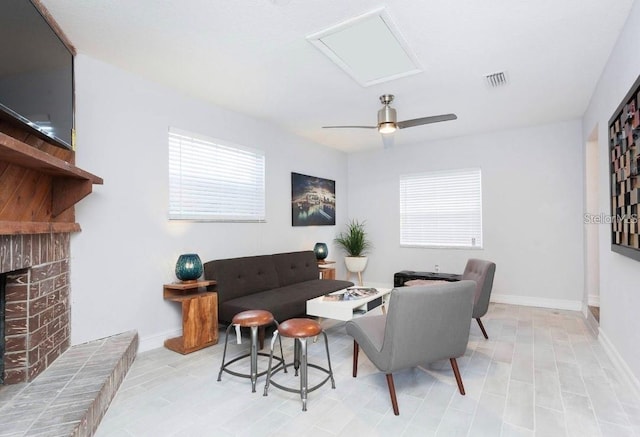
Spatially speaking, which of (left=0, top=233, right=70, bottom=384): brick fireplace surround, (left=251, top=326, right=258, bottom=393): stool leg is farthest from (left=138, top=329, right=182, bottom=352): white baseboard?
(left=251, top=326, right=258, bottom=393): stool leg

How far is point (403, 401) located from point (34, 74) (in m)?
3.10

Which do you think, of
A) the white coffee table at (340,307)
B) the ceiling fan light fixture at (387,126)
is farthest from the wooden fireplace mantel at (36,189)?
the ceiling fan light fixture at (387,126)

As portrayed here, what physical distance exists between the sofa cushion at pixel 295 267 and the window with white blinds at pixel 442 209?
1983 mm

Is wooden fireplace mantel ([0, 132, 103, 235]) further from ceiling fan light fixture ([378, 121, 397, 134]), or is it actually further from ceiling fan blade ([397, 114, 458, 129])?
ceiling fan blade ([397, 114, 458, 129])

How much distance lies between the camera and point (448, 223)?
18.7 feet

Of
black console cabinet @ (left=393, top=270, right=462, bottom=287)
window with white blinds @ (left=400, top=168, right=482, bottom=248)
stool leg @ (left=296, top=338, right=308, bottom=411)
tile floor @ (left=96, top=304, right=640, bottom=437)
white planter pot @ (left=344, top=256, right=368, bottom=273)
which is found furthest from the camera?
white planter pot @ (left=344, top=256, right=368, bottom=273)

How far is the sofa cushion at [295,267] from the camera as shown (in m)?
4.43

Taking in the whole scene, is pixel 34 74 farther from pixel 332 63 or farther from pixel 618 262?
pixel 618 262

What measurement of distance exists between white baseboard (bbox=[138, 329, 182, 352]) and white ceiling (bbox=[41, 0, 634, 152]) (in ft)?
8.32

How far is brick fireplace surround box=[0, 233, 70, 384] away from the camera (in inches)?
83.5

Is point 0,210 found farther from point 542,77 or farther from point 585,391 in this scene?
point 542,77

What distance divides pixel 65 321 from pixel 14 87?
178 cm

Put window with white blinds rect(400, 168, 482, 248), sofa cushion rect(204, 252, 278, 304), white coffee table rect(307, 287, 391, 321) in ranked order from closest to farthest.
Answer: white coffee table rect(307, 287, 391, 321) → sofa cushion rect(204, 252, 278, 304) → window with white blinds rect(400, 168, 482, 248)

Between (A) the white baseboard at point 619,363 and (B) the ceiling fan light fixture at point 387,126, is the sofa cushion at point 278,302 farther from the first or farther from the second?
(A) the white baseboard at point 619,363
